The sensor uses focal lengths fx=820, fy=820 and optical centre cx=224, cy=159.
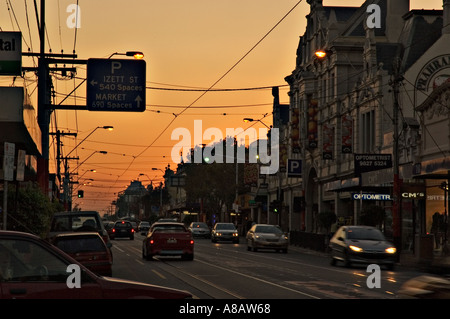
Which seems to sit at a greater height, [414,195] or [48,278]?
[414,195]

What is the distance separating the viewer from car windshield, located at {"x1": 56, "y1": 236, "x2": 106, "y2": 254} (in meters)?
20.4

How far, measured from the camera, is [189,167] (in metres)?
102

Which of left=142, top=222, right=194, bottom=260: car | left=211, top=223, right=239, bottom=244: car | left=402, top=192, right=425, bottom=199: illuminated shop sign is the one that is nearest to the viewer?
left=142, top=222, right=194, bottom=260: car

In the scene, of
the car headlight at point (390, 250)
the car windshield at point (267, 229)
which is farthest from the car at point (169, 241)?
the car windshield at point (267, 229)

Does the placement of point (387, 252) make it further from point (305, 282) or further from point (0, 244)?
point (0, 244)

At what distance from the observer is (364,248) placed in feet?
97.8

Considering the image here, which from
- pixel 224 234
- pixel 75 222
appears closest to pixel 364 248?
pixel 75 222

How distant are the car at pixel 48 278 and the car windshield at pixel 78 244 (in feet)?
40.0

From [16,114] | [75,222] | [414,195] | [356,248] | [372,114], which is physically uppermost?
[372,114]

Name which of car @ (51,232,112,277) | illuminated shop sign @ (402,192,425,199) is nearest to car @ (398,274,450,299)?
car @ (51,232,112,277)

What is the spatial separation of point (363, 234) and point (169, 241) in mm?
8054

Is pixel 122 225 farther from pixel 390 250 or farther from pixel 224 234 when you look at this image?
pixel 390 250

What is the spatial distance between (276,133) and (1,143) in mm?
54309

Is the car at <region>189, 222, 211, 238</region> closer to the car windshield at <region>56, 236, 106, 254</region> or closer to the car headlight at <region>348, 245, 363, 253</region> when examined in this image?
the car headlight at <region>348, 245, 363, 253</region>
